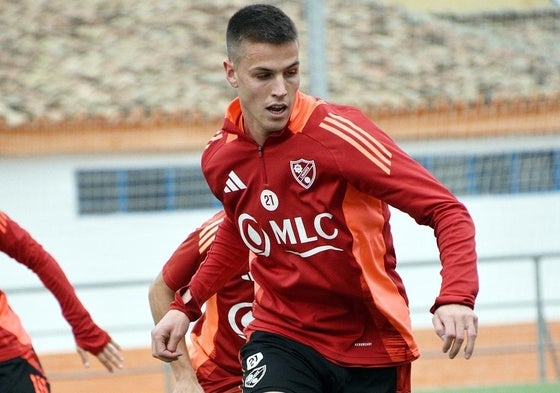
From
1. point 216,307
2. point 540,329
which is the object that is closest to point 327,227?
point 216,307

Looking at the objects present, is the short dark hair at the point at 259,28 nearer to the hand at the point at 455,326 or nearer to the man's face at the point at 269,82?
the man's face at the point at 269,82

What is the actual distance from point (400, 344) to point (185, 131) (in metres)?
11.7

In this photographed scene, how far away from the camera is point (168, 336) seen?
16.8ft

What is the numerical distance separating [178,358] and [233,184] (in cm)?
84

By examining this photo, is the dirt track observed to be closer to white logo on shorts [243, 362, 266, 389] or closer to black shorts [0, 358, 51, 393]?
black shorts [0, 358, 51, 393]

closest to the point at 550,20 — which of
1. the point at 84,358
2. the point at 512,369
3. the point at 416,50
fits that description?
the point at 416,50

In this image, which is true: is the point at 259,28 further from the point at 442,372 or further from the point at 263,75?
the point at 442,372

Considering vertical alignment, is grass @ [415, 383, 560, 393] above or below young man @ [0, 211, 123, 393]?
below

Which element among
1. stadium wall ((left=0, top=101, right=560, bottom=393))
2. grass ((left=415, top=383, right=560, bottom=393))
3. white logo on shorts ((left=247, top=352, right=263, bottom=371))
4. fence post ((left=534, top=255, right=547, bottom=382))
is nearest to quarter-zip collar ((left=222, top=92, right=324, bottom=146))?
white logo on shorts ((left=247, top=352, right=263, bottom=371))

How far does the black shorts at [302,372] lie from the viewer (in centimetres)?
492

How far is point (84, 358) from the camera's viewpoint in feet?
22.3

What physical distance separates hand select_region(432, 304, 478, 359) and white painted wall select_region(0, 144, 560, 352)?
10.9m

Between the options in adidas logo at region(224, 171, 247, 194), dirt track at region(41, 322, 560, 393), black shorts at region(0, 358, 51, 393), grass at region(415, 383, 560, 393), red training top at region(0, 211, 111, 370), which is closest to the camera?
adidas logo at region(224, 171, 247, 194)

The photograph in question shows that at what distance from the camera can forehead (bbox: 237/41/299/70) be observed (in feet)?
16.2
